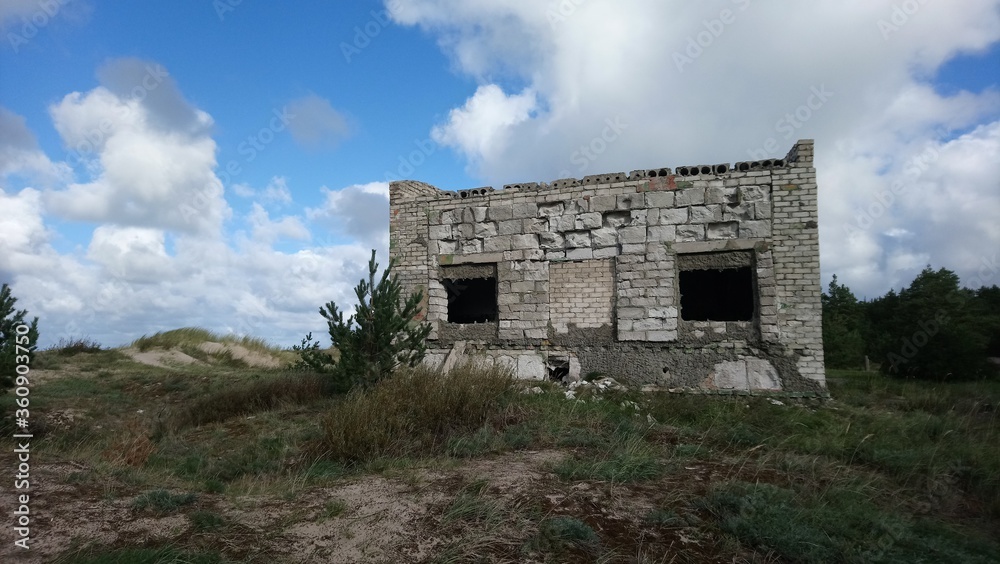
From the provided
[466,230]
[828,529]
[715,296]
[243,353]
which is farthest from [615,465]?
[243,353]

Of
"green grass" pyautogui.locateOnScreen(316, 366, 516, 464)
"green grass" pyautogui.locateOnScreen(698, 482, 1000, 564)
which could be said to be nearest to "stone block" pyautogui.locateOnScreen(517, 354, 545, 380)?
"green grass" pyautogui.locateOnScreen(316, 366, 516, 464)

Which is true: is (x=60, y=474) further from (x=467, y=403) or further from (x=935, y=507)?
(x=935, y=507)

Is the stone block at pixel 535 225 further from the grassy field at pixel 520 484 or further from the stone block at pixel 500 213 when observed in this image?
the grassy field at pixel 520 484

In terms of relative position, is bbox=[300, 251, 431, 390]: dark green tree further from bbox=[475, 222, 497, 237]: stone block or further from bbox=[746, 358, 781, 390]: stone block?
bbox=[746, 358, 781, 390]: stone block

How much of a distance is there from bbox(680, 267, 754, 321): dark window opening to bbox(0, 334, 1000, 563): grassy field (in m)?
4.83

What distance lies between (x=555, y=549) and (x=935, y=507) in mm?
3507

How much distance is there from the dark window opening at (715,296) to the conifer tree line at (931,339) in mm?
5553

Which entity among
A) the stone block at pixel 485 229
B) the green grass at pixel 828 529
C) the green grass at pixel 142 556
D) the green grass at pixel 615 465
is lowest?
the green grass at pixel 828 529

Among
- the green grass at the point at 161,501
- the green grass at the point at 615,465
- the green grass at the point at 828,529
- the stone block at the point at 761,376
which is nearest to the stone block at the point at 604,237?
the stone block at the point at 761,376

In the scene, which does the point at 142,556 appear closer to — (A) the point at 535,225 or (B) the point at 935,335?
(A) the point at 535,225

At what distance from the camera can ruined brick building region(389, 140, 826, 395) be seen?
9.98 m

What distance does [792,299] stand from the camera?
32.6 ft

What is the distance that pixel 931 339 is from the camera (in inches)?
599

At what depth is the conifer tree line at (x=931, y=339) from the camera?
48.7 ft
